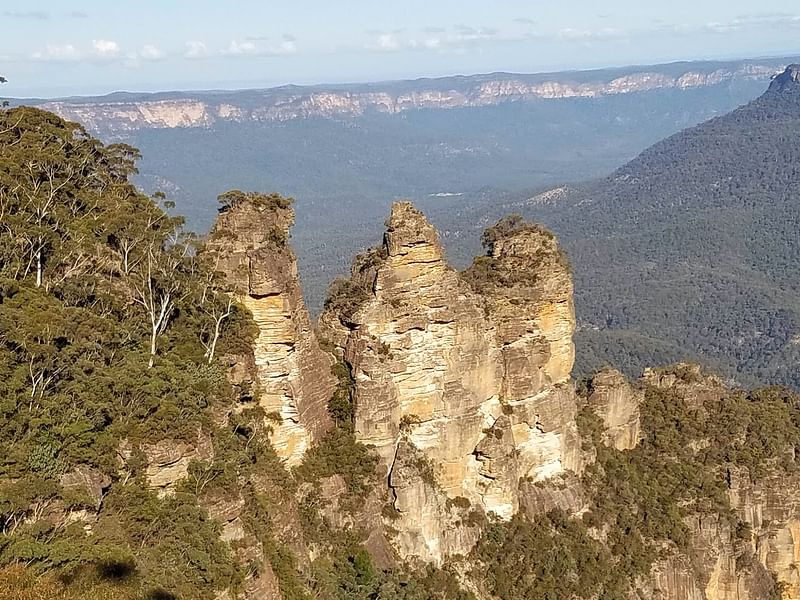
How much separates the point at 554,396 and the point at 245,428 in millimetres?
12317

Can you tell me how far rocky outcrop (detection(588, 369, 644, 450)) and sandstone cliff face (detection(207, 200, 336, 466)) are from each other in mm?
13431

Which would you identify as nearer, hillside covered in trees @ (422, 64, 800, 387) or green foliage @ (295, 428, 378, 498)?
green foliage @ (295, 428, 378, 498)

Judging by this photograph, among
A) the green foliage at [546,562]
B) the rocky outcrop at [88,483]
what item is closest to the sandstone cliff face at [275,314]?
the rocky outcrop at [88,483]

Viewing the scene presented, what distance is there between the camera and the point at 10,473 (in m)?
15.9

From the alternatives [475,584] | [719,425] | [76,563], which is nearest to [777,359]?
[719,425]

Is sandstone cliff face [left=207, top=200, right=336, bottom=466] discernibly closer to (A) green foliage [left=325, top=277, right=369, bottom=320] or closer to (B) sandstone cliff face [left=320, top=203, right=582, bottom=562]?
(B) sandstone cliff face [left=320, top=203, right=582, bottom=562]

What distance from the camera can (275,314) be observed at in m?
24.1

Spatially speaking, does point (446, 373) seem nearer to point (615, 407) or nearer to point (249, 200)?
point (249, 200)

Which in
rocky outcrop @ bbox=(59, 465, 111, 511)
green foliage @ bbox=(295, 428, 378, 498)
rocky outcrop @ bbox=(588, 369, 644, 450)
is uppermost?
rocky outcrop @ bbox=(59, 465, 111, 511)

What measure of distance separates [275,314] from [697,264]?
131m

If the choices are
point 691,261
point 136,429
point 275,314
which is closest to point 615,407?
point 275,314

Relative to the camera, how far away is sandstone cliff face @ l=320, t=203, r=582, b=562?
2600 centimetres

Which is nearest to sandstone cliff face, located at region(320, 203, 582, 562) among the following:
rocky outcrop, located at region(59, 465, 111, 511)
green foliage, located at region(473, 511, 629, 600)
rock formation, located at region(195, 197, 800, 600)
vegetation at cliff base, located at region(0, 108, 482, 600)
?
rock formation, located at region(195, 197, 800, 600)

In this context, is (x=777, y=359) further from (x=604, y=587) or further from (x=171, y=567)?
(x=171, y=567)
